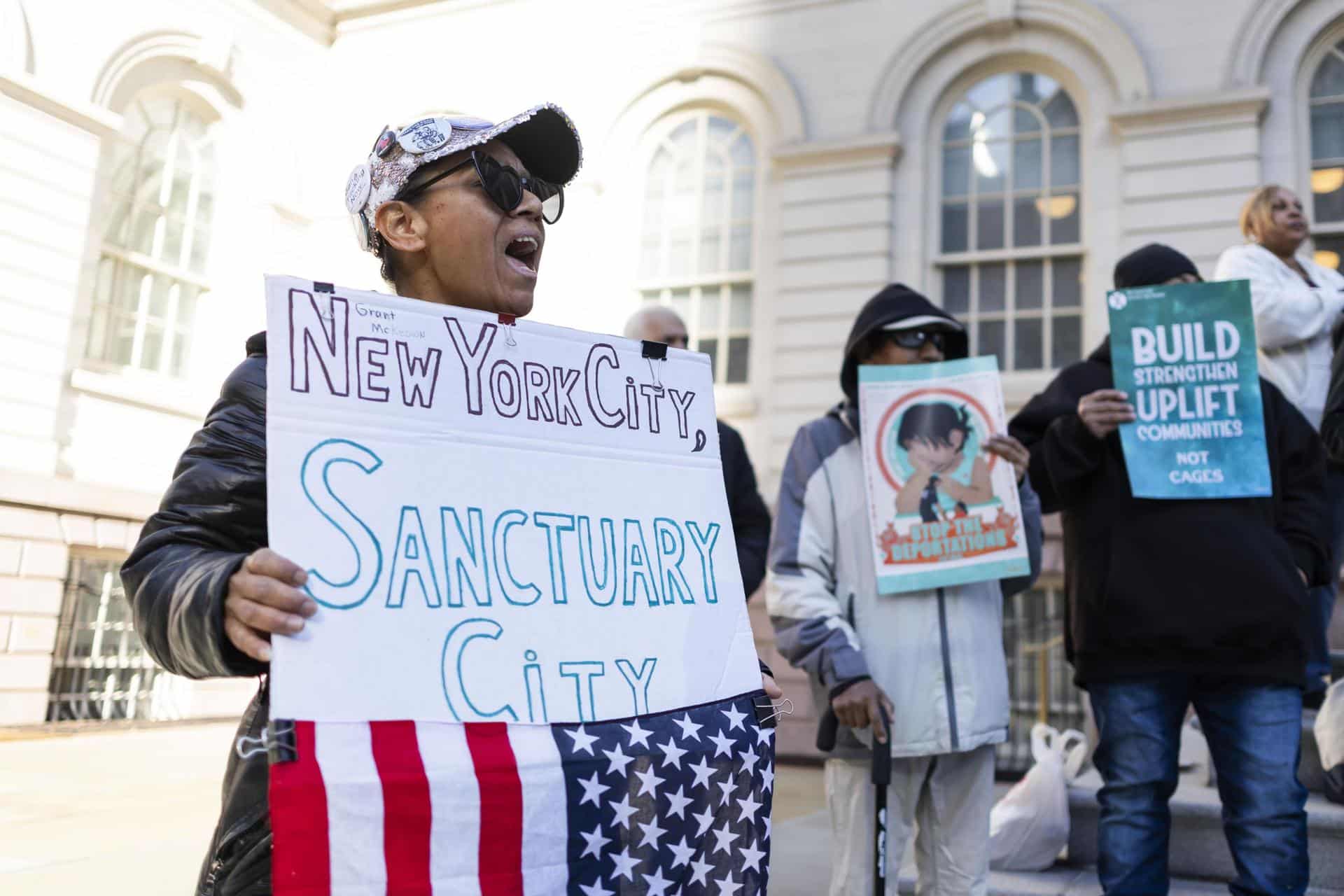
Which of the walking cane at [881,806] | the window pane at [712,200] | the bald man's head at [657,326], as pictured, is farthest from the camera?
the window pane at [712,200]

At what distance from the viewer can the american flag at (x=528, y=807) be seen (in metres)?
1.19

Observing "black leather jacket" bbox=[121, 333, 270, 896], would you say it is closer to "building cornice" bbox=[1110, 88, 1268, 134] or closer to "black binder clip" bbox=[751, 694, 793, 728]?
"black binder clip" bbox=[751, 694, 793, 728]

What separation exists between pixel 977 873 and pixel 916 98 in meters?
10.9

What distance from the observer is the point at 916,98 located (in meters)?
12.5

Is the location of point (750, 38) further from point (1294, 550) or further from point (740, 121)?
point (1294, 550)

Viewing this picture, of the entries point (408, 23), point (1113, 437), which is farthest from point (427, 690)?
point (408, 23)

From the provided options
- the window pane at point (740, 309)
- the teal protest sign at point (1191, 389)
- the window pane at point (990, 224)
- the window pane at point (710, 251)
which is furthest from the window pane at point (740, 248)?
the teal protest sign at point (1191, 389)

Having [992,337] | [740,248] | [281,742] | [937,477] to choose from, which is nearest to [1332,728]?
Result: [937,477]

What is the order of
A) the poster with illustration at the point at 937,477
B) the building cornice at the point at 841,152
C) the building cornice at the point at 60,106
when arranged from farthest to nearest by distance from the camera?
the building cornice at the point at 841,152 < the building cornice at the point at 60,106 < the poster with illustration at the point at 937,477

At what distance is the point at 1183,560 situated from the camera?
3135 mm

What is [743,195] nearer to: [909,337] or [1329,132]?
[1329,132]

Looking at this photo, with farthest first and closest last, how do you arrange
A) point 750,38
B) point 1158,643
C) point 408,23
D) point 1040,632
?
point 408,23, point 750,38, point 1040,632, point 1158,643

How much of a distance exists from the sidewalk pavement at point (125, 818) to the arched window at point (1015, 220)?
5181 mm

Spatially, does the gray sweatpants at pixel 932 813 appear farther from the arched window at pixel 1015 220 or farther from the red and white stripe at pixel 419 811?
the arched window at pixel 1015 220
